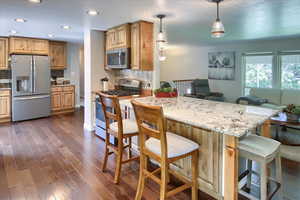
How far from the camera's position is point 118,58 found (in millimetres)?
3990

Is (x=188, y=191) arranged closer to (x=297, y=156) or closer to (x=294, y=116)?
(x=297, y=156)

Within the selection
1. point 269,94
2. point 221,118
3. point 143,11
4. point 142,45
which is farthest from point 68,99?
point 269,94

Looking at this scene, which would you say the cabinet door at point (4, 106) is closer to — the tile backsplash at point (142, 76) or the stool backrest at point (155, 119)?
the tile backsplash at point (142, 76)

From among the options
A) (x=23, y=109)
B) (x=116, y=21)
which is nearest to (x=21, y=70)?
(x=23, y=109)

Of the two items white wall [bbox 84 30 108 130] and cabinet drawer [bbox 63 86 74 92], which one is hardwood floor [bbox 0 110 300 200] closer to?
white wall [bbox 84 30 108 130]

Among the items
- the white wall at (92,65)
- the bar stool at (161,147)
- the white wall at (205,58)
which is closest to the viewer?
the bar stool at (161,147)

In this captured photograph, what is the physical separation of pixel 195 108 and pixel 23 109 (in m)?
4.99

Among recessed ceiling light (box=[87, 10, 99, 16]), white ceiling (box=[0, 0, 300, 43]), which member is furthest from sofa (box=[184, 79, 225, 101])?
recessed ceiling light (box=[87, 10, 99, 16])

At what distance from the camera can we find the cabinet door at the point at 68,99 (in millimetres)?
6508

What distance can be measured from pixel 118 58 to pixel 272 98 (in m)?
4.96

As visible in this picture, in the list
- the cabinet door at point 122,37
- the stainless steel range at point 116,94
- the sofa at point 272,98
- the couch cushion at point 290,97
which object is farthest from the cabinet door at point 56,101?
the couch cushion at point 290,97

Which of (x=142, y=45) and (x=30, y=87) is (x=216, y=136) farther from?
(x=30, y=87)

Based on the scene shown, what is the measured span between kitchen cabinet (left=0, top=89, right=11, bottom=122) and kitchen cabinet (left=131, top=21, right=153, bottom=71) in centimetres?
384

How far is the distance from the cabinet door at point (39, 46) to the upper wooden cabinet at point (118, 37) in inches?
101
